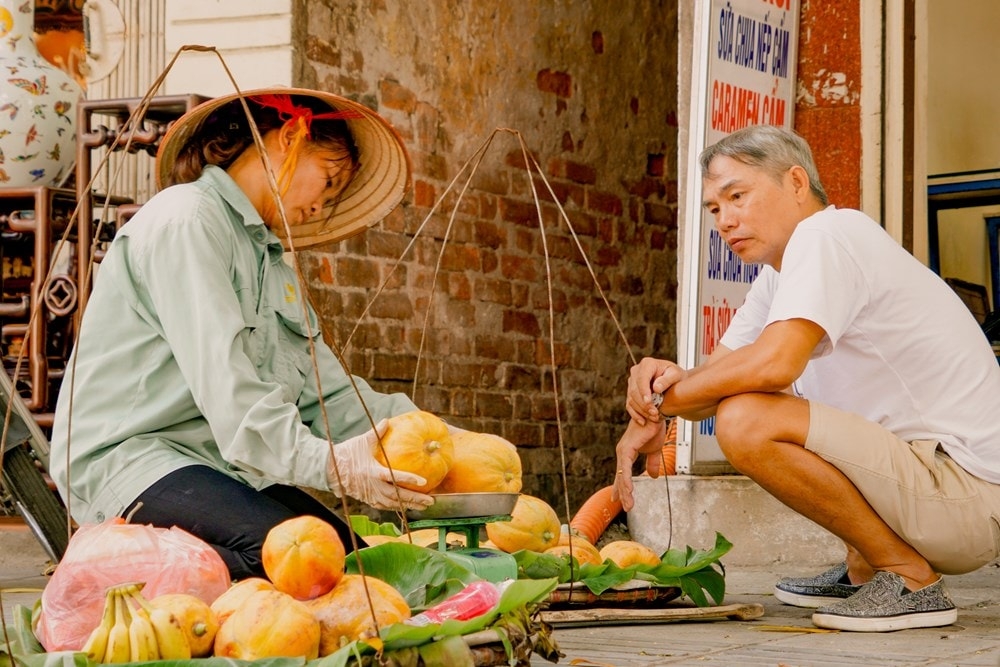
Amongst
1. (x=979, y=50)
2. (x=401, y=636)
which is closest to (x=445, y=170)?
(x=979, y=50)

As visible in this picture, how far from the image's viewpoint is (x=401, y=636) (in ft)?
6.72

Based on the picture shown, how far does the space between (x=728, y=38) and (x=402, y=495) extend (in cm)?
249

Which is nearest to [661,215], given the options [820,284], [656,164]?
[656,164]

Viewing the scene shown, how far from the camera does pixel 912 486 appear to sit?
3.18 m

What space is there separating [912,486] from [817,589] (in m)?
0.64

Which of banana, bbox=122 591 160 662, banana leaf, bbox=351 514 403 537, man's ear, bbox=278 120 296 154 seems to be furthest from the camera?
banana leaf, bbox=351 514 403 537

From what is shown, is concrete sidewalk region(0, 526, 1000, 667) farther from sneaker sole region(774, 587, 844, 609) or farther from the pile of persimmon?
the pile of persimmon

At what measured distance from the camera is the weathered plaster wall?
5.43m

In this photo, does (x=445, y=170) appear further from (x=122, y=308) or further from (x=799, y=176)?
(x=122, y=308)

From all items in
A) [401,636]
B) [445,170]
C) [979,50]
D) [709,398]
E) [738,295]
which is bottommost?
[401,636]

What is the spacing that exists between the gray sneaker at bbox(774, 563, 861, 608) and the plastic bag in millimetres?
1929

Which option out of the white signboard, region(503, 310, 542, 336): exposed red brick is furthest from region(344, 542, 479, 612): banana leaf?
region(503, 310, 542, 336): exposed red brick

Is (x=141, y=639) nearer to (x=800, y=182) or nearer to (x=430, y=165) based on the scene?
(x=800, y=182)

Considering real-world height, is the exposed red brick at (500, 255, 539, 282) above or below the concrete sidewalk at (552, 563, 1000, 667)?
above
